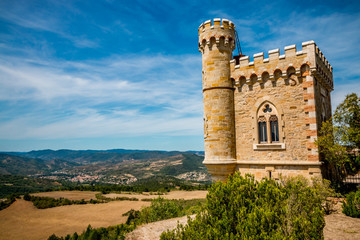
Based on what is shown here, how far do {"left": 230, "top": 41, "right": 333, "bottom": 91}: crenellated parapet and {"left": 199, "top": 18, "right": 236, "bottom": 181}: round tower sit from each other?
0.93 m

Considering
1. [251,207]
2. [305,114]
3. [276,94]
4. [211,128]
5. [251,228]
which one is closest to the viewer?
[251,228]

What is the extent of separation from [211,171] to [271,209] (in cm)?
790

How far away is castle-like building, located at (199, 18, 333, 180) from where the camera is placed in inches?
526

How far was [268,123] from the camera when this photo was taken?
570 inches

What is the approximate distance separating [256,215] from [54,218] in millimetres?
45748

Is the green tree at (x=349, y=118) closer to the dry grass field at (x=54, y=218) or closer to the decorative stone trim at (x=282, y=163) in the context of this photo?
the decorative stone trim at (x=282, y=163)

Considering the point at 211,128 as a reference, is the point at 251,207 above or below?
below

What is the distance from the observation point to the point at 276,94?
46.9 ft

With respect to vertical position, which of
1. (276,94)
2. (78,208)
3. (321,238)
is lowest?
(78,208)

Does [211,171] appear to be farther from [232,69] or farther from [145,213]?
[145,213]

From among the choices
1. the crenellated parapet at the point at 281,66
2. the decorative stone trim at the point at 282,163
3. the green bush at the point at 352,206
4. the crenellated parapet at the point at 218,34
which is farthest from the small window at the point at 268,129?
the crenellated parapet at the point at 218,34

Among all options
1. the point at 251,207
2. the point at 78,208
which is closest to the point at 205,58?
the point at 251,207

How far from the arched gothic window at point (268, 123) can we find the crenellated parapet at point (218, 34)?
5.09 metres

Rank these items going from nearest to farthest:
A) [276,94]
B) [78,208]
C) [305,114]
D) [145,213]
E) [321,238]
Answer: [321,238], [305,114], [276,94], [145,213], [78,208]
